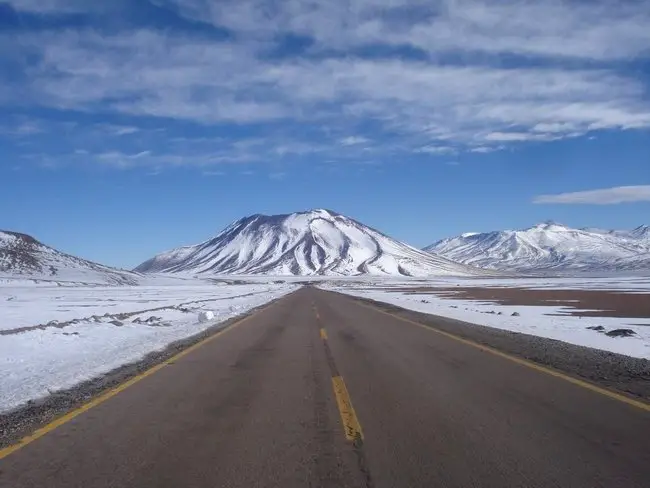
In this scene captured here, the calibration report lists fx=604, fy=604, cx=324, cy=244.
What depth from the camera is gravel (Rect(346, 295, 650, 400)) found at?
10.5 m

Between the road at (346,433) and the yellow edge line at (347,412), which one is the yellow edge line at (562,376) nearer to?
the road at (346,433)

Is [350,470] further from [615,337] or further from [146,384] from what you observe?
[615,337]

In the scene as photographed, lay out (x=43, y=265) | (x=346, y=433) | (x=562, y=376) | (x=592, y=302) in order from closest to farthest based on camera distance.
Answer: (x=346, y=433)
(x=562, y=376)
(x=592, y=302)
(x=43, y=265)

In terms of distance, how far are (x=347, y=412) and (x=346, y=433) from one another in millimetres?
1140

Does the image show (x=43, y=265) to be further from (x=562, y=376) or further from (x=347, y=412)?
(x=347, y=412)

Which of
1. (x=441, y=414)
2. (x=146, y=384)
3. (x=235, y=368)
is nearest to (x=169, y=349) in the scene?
(x=235, y=368)

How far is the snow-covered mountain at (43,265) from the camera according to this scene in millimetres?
161625

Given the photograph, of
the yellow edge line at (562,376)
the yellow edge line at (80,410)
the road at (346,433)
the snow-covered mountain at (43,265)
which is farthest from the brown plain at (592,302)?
the snow-covered mountain at (43,265)

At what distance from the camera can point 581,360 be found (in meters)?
13.7

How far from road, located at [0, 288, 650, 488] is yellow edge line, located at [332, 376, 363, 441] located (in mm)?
25

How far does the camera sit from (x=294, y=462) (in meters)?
6.11

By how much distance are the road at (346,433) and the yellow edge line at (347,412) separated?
0.08ft

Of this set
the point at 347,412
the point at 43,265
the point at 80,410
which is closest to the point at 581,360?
the point at 347,412

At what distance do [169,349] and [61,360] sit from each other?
2.90m
